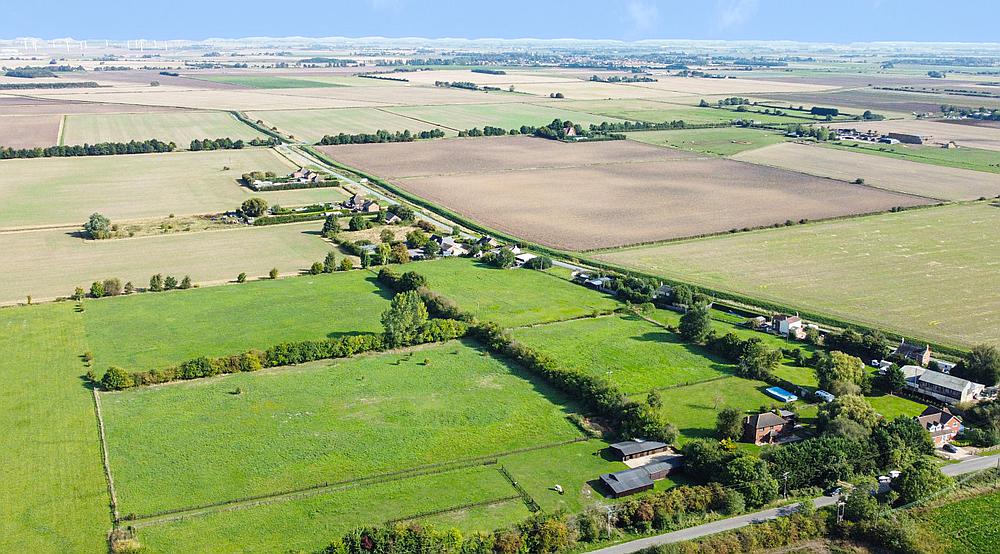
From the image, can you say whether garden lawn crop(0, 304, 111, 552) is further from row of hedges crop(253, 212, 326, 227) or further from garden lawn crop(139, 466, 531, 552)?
row of hedges crop(253, 212, 326, 227)

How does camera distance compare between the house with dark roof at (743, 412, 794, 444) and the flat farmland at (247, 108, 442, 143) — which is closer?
the house with dark roof at (743, 412, 794, 444)

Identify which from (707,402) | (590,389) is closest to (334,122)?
(590,389)

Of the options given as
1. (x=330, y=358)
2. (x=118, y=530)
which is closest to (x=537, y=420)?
(x=330, y=358)

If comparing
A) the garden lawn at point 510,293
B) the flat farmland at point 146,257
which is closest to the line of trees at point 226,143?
the flat farmland at point 146,257

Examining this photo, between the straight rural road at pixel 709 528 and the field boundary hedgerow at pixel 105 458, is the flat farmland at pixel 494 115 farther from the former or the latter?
the straight rural road at pixel 709 528

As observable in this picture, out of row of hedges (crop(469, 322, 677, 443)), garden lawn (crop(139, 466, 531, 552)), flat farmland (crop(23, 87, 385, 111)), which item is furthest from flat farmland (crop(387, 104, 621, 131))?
garden lawn (crop(139, 466, 531, 552))

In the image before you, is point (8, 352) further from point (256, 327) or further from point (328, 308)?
point (328, 308)
